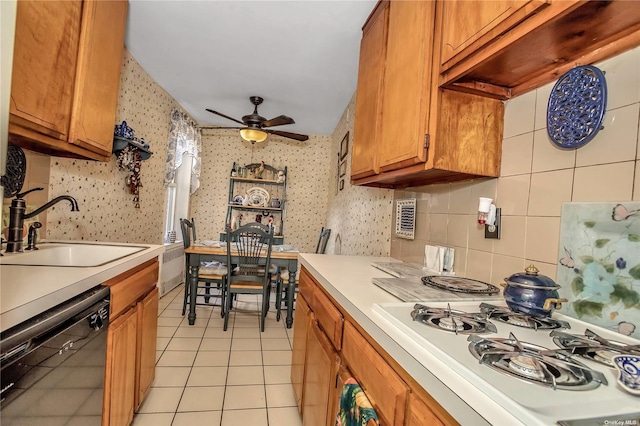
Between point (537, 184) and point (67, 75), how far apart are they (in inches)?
79.9

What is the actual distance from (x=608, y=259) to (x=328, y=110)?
3349 mm

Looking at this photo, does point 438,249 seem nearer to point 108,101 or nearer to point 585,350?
point 585,350

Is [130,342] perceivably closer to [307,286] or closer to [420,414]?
[307,286]

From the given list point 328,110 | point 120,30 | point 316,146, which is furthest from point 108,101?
point 316,146

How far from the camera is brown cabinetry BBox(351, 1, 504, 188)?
121cm

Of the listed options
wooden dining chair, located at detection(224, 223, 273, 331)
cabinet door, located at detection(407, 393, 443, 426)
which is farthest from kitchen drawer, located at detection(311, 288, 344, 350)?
wooden dining chair, located at detection(224, 223, 273, 331)

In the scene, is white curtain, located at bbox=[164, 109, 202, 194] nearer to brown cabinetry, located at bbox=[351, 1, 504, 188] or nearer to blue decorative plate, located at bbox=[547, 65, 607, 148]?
brown cabinetry, located at bbox=[351, 1, 504, 188]

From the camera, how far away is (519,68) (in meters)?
1.06

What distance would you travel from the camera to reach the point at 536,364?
0.55 meters

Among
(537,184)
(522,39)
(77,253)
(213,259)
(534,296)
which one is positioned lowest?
(213,259)

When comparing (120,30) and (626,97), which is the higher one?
(120,30)

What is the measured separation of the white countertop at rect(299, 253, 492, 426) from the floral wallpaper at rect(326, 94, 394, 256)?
0.68m

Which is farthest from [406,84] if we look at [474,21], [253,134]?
[253,134]

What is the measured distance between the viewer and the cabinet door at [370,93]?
1.66 m
